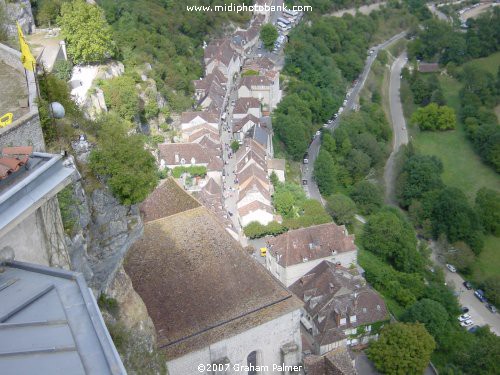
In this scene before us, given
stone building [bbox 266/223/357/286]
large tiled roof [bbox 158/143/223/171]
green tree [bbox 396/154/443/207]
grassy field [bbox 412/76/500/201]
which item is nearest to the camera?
stone building [bbox 266/223/357/286]

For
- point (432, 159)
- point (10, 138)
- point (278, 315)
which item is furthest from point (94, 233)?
point (432, 159)

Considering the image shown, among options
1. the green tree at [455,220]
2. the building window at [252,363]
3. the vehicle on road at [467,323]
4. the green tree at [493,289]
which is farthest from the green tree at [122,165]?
the green tree at [455,220]

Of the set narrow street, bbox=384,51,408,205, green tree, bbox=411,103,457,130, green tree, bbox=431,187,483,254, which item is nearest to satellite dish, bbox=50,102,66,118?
green tree, bbox=431,187,483,254

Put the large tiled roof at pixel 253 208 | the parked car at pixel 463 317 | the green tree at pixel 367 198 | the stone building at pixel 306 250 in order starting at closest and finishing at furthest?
1. the stone building at pixel 306 250
2. the parked car at pixel 463 317
3. the large tiled roof at pixel 253 208
4. the green tree at pixel 367 198

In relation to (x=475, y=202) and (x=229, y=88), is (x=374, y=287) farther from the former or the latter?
(x=229, y=88)

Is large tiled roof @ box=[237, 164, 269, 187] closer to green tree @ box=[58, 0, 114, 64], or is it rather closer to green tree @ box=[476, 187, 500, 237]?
green tree @ box=[58, 0, 114, 64]

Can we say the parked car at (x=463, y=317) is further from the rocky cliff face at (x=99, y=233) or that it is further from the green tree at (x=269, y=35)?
the green tree at (x=269, y=35)

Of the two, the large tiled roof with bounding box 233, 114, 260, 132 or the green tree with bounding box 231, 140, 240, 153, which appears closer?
the green tree with bounding box 231, 140, 240, 153
